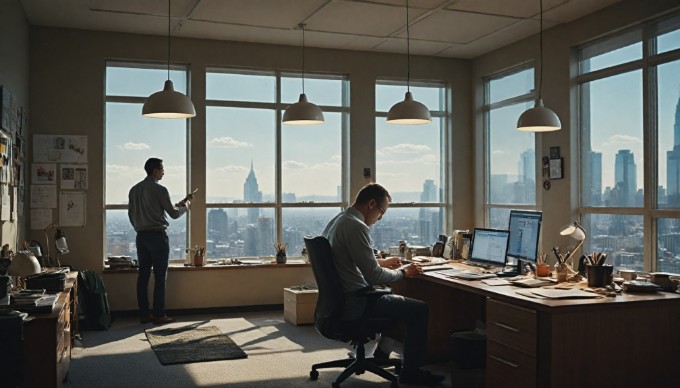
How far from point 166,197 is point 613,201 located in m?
4.34

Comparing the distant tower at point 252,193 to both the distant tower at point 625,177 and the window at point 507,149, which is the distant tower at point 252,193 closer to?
the window at point 507,149

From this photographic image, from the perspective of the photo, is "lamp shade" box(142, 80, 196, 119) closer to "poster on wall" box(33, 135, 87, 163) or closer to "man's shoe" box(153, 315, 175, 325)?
"poster on wall" box(33, 135, 87, 163)

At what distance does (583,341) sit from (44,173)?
5522mm

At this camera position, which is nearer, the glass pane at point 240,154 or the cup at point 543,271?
the cup at point 543,271

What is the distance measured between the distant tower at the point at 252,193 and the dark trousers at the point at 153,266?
125 centimetres

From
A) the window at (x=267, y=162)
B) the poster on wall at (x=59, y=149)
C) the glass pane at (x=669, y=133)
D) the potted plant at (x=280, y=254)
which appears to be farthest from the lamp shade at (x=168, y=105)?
the glass pane at (x=669, y=133)

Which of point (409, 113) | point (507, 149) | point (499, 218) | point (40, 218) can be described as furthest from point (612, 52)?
point (40, 218)

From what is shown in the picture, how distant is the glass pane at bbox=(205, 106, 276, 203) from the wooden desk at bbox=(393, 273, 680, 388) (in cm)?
426

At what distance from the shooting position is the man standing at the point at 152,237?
22.6ft

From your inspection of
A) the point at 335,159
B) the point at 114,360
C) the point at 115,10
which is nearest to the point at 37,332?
the point at 114,360

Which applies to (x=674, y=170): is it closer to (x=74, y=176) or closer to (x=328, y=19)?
(x=328, y=19)

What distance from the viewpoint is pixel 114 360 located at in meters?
5.38

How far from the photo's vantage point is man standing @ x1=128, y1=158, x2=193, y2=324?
6.88 meters

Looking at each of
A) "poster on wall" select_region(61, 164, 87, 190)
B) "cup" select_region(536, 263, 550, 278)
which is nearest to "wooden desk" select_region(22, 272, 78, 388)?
"cup" select_region(536, 263, 550, 278)
